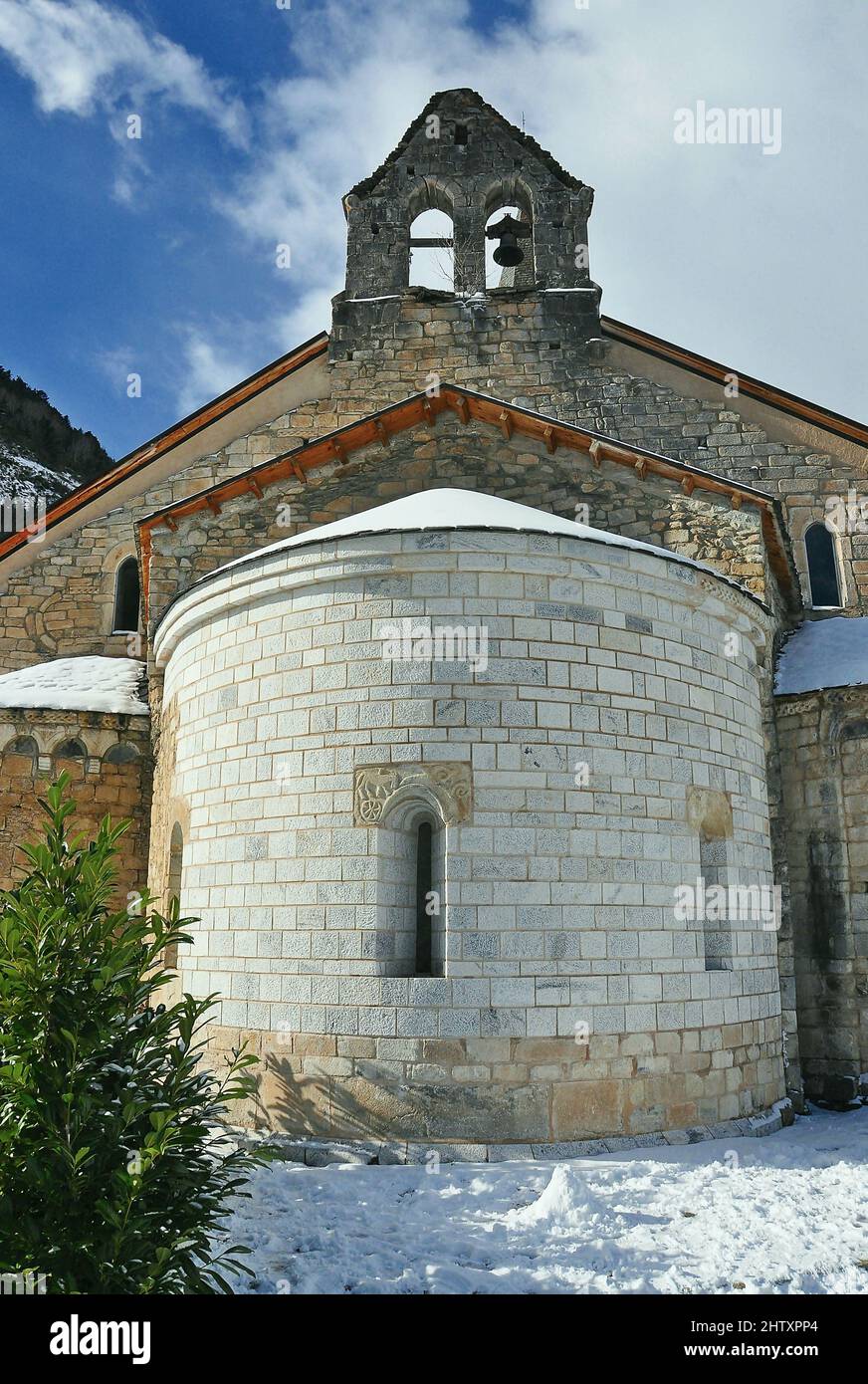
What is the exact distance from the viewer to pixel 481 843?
21.6ft

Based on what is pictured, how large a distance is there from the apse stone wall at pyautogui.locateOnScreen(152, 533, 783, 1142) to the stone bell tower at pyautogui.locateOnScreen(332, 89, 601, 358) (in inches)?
281

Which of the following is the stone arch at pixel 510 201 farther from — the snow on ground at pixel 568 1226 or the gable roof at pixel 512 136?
the snow on ground at pixel 568 1226

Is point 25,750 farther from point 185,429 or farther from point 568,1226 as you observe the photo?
point 568,1226

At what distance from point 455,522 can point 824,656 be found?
5.03 metres

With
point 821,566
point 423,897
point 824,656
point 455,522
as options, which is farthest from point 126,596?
point 821,566

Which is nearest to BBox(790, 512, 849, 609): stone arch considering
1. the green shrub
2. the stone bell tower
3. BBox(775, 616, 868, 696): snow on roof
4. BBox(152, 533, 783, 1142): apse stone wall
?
BBox(775, 616, 868, 696): snow on roof

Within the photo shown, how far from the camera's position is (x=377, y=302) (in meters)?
13.4

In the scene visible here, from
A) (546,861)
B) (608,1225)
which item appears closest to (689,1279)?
(608,1225)

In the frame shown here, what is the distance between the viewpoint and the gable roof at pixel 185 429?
529 inches

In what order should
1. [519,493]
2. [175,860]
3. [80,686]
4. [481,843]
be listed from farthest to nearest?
[80,686], [519,493], [175,860], [481,843]

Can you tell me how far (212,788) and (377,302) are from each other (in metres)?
8.60

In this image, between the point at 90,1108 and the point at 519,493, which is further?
the point at 519,493

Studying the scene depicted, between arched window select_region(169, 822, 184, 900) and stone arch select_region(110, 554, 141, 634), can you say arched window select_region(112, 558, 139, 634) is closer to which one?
stone arch select_region(110, 554, 141, 634)

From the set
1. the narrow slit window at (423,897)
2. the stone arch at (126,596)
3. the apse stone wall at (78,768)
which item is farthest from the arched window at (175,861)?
the stone arch at (126,596)
